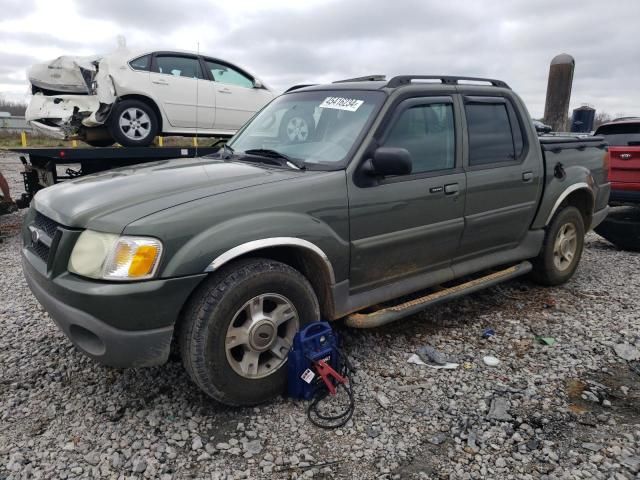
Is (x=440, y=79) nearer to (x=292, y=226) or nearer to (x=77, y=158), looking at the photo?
(x=292, y=226)

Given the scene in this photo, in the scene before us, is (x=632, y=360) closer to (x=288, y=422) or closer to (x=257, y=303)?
(x=288, y=422)

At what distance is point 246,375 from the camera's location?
268 cm

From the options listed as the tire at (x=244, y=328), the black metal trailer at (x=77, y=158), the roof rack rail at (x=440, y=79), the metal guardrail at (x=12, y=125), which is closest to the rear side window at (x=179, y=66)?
the black metal trailer at (x=77, y=158)

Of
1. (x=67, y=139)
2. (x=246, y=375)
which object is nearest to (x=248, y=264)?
(x=246, y=375)

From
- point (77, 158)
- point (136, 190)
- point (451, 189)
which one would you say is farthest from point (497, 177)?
point (77, 158)

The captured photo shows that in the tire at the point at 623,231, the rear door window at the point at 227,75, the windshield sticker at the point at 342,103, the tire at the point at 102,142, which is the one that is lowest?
the tire at the point at 623,231

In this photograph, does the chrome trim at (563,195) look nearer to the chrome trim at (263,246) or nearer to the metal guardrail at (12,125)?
the chrome trim at (263,246)

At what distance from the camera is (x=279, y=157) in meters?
3.23

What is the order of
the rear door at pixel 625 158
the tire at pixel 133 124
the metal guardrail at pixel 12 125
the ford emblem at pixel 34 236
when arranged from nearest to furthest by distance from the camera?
the ford emblem at pixel 34 236 < the rear door at pixel 625 158 < the tire at pixel 133 124 < the metal guardrail at pixel 12 125

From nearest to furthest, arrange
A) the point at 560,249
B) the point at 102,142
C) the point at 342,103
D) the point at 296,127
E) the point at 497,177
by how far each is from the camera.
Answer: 1. the point at 342,103
2. the point at 296,127
3. the point at 497,177
4. the point at 560,249
5. the point at 102,142

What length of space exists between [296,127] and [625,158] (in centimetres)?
507

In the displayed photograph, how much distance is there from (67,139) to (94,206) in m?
5.60

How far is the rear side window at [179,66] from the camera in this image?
7418mm

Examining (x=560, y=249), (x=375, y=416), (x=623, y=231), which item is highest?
(x=560, y=249)
